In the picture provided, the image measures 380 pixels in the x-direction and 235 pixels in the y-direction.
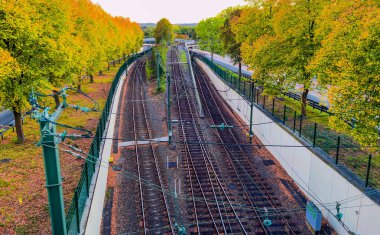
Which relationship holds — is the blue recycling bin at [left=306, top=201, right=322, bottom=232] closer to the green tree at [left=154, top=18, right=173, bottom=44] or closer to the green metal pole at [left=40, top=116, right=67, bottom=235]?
the green metal pole at [left=40, top=116, right=67, bottom=235]

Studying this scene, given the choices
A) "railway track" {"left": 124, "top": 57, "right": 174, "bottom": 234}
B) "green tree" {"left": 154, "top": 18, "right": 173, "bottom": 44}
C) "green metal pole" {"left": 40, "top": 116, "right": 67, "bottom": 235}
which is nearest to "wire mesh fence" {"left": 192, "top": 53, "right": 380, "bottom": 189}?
"railway track" {"left": 124, "top": 57, "right": 174, "bottom": 234}

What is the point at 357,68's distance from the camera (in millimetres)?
15422

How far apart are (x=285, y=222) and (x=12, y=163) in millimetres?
16427

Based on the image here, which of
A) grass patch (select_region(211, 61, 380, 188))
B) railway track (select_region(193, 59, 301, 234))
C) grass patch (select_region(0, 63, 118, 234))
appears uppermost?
grass patch (select_region(211, 61, 380, 188))

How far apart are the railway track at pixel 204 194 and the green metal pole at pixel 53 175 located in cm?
680

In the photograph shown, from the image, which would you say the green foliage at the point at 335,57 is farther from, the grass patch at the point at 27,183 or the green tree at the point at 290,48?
the grass patch at the point at 27,183

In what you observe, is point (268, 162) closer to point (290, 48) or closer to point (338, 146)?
point (338, 146)

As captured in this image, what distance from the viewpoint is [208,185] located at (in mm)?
21219

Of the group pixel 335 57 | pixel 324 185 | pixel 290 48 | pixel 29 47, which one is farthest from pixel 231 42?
pixel 324 185

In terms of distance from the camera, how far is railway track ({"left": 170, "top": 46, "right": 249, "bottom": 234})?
55.2 ft

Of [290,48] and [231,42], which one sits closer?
[290,48]

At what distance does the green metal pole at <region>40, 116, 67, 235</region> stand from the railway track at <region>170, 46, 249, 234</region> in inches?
268

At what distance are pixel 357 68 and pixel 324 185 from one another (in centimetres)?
638

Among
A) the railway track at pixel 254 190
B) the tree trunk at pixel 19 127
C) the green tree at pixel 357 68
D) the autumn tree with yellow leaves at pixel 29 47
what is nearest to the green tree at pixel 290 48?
the green tree at pixel 357 68
